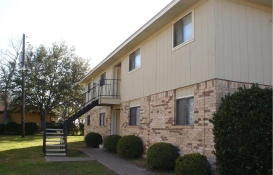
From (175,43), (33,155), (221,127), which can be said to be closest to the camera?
(221,127)

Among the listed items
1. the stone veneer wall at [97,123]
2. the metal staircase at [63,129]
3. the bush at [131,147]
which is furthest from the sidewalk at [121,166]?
the stone veneer wall at [97,123]

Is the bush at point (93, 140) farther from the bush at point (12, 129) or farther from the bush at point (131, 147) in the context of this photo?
the bush at point (12, 129)

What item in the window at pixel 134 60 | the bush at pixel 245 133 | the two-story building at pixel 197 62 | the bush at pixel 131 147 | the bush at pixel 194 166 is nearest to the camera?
the bush at pixel 245 133

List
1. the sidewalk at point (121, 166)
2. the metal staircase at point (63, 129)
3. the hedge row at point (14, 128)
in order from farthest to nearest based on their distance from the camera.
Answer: the hedge row at point (14, 128), the metal staircase at point (63, 129), the sidewalk at point (121, 166)

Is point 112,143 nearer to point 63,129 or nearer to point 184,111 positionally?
point 63,129

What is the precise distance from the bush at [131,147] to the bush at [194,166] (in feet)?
14.3

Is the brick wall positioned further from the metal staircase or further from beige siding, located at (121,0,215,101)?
the metal staircase

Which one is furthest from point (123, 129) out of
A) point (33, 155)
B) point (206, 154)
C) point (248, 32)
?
point (248, 32)

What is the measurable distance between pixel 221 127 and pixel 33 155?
367 inches

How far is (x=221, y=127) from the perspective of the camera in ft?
25.2

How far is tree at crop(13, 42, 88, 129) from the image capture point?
33000 mm

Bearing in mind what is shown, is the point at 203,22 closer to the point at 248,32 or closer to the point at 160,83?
the point at 248,32

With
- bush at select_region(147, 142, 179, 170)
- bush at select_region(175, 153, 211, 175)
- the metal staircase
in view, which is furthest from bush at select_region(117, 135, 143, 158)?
bush at select_region(175, 153, 211, 175)

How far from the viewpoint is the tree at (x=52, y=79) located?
108 ft
